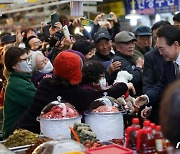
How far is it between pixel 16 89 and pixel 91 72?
0.81 meters

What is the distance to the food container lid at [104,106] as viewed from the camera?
309 cm

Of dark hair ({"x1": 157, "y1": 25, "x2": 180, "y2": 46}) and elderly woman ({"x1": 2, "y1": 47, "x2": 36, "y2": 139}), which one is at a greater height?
dark hair ({"x1": 157, "y1": 25, "x2": 180, "y2": 46})

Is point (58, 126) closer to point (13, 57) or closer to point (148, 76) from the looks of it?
point (13, 57)

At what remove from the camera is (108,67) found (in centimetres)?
483

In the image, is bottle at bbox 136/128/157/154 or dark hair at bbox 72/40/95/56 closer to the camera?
bottle at bbox 136/128/157/154

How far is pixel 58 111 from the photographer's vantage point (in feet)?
9.97

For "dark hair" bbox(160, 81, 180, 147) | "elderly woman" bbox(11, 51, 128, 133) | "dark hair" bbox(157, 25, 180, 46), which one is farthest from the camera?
"dark hair" bbox(157, 25, 180, 46)

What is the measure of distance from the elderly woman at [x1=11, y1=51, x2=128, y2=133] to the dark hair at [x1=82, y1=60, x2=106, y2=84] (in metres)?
0.26

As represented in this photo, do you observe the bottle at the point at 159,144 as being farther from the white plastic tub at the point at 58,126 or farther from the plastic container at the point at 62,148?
the white plastic tub at the point at 58,126

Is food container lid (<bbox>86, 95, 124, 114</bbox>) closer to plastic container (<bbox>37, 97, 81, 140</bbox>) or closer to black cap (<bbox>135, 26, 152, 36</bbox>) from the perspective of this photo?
plastic container (<bbox>37, 97, 81, 140</bbox>)

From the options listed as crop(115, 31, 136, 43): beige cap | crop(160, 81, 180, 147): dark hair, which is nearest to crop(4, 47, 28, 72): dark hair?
crop(115, 31, 136, 43): beige cap

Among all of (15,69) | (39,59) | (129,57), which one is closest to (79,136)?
(15,69)

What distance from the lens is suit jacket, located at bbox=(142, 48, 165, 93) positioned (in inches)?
160

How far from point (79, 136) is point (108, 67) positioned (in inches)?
85.1
